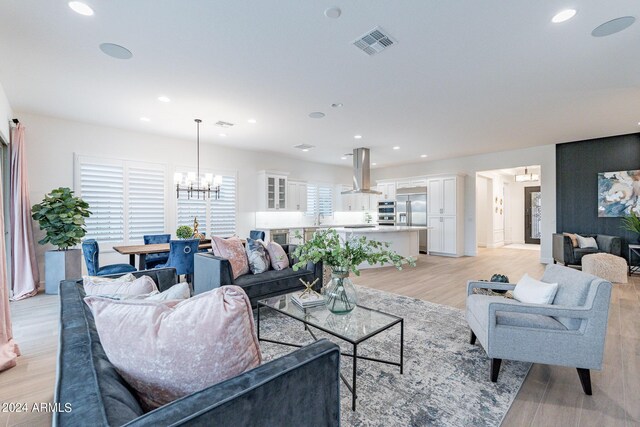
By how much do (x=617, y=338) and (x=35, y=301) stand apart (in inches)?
276

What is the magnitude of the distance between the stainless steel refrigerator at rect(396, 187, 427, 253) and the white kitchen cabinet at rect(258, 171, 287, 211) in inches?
143

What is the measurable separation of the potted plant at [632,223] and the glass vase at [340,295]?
21.0ft

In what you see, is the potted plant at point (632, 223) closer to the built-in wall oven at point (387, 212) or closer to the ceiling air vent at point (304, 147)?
the built-in wall oven at point (387, 212)

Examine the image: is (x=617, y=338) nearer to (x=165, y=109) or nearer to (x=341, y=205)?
(x=165, y=109)

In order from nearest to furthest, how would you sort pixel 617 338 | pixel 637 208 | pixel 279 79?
pixel 617 338, pixel 279 79, pixel 637 208

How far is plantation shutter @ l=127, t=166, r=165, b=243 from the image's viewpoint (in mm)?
5504

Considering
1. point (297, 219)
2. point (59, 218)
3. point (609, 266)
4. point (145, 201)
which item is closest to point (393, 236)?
point (297, 219)

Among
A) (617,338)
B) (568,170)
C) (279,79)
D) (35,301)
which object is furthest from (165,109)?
(568,170)

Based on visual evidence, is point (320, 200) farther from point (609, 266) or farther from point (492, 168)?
point (609, 266)

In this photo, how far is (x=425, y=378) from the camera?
86.1 inches

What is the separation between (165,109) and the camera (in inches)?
173

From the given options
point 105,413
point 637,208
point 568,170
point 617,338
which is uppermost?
point 568,170

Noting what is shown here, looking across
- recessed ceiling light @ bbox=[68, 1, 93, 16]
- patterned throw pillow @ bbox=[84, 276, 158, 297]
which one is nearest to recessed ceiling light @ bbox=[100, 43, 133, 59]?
recessed ceiling light @ bbox=[68, 1, 93, 16]

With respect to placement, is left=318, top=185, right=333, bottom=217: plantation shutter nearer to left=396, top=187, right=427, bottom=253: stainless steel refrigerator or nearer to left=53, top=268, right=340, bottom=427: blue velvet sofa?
left=396, top=187, right=427, bottom=253: stainless steel refrigerator
